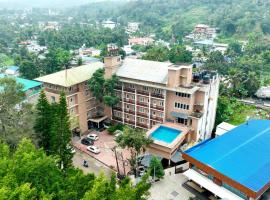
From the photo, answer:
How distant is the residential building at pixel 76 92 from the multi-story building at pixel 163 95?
3.33 meters

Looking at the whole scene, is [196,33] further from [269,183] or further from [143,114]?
[269,183]

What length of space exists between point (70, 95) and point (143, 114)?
32.6 feet

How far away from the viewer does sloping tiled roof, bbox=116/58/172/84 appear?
116ft

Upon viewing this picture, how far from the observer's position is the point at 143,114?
38.0m

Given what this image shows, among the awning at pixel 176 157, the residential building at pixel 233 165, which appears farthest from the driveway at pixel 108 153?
the residential building at pixel 233 165

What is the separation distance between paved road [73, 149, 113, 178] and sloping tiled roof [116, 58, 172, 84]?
11.3m

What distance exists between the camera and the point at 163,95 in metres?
35.2

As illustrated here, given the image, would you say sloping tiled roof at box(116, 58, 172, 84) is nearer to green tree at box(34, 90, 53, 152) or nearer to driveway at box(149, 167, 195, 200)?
green tree at box(34, 90, 53, 152)

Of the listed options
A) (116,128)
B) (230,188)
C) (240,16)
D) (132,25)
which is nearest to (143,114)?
(116,128)

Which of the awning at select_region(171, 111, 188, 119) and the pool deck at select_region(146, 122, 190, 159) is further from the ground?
the awning at select_region(171, 111, 188, 119)

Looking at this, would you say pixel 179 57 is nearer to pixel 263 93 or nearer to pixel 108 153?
pixel 263 93

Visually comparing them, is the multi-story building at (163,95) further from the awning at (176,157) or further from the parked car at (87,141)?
the parked car at (87,141)

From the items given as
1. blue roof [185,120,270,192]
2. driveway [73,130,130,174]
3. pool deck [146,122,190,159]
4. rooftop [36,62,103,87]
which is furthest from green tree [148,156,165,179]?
rooftop [36,62,103,87]

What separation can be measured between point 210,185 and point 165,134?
30.9 ft
